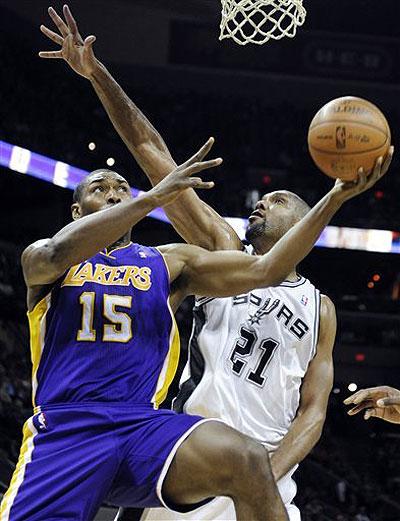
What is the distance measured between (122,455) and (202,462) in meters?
0.28

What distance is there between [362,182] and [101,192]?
3.63 ft

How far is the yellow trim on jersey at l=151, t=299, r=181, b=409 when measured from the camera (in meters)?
3.68

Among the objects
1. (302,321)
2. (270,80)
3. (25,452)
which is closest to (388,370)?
(270,80)

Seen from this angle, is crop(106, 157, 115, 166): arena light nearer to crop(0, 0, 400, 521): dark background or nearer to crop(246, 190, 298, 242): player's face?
crop(0, 0, 400, 521): dark background

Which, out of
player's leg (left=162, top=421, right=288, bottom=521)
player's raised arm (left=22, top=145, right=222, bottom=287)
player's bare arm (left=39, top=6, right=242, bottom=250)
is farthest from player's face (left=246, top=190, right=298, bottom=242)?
player's leg (left=162, top=421, right=288, bottom=521)

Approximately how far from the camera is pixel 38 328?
374 centimetres

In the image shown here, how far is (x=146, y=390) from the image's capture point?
11.9 feet

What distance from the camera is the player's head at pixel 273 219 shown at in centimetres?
472

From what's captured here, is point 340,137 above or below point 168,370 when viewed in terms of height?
above

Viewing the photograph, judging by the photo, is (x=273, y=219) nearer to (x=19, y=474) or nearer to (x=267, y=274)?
(x=267, y=274)

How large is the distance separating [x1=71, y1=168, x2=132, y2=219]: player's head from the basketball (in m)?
0.81

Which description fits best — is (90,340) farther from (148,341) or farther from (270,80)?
(270,80)

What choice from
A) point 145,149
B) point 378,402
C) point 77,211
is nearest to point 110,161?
point 145,149

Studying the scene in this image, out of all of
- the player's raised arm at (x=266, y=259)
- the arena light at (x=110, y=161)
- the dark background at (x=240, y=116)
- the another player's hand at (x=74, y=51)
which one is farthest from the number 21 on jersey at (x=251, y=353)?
the arena light at (x=110, y=161)
